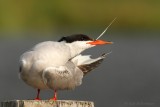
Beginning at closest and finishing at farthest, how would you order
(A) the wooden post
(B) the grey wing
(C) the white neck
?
(A) the wooden post < (B) the grey wing < (C) the white neck

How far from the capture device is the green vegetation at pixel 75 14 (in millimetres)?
14711

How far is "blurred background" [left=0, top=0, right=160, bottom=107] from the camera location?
9.64 metres

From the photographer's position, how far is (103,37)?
46.2 feet

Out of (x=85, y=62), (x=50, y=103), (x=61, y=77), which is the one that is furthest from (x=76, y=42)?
(x=50, y=103)

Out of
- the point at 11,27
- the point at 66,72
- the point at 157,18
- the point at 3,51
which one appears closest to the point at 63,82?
the point at 66,72

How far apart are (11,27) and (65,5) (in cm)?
131

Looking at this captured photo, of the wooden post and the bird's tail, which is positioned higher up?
the bird's tail

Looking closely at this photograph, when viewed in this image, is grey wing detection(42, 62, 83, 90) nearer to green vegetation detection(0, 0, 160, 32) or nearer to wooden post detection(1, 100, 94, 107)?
wooden post detection(1, 100, 94, 107)

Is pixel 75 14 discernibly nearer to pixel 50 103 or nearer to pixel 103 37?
pixel 103 37

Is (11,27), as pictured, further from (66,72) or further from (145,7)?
(66,72)

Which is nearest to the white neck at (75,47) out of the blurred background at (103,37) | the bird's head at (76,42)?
the bird's head at (76,42)

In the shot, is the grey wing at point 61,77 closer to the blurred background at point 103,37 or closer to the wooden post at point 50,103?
the wooden post at point 50,103

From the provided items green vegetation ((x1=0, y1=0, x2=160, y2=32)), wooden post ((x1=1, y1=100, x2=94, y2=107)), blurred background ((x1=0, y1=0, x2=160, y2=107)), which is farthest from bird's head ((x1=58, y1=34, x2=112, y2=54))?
green vegetation ((x1=0, y1=0, x2=160, y2=32))

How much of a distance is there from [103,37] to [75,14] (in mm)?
1308
